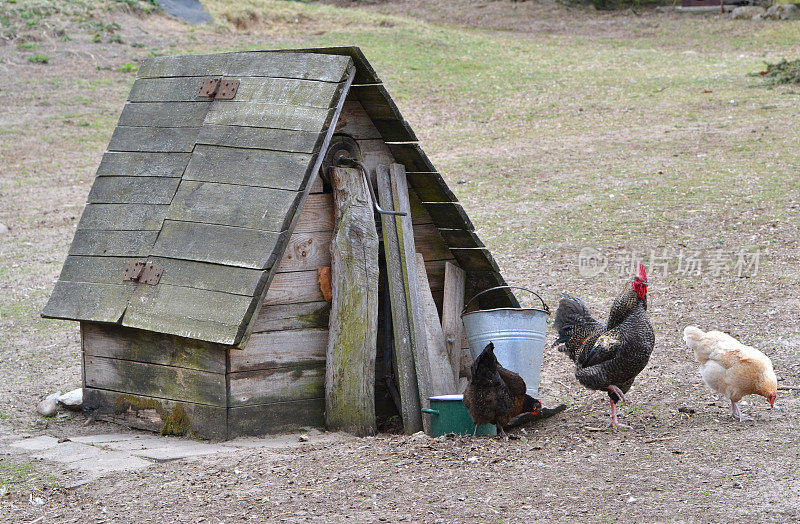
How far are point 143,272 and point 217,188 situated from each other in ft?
2.33

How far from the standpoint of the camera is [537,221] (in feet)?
36.7

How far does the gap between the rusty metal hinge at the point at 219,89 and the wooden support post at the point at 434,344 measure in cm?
170

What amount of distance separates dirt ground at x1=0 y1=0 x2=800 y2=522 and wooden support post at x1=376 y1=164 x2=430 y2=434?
0.30m

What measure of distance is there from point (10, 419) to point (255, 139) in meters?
2.77

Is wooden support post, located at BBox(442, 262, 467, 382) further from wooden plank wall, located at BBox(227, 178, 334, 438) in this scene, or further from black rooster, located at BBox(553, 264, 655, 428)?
wooden plank wall, located at BBox(227, 178, 334, 438)

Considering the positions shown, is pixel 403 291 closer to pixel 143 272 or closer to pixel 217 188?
pixel 217 188

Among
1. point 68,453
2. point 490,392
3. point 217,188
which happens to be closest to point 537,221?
point 490,392

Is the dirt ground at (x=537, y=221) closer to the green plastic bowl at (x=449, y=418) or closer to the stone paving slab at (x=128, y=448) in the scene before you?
the stone paving slab at (x=128, y=448)

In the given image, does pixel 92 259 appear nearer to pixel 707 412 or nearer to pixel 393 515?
pixel 393 515

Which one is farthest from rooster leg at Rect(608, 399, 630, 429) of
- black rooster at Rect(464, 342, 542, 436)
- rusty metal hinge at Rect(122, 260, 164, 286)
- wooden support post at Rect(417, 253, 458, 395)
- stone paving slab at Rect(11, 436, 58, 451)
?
stone paving slab at Rect(11, 436, 58, 451)

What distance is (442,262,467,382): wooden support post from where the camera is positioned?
6.10 meters

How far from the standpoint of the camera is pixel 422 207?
6.12 m

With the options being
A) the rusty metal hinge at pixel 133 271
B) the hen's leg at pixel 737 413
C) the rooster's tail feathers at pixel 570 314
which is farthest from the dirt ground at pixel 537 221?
the rusty metal hinge at pixel 133 271

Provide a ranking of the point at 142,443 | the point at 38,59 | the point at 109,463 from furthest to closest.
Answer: the point at 38,59 < the point at 142,443 < the point at 109,463
